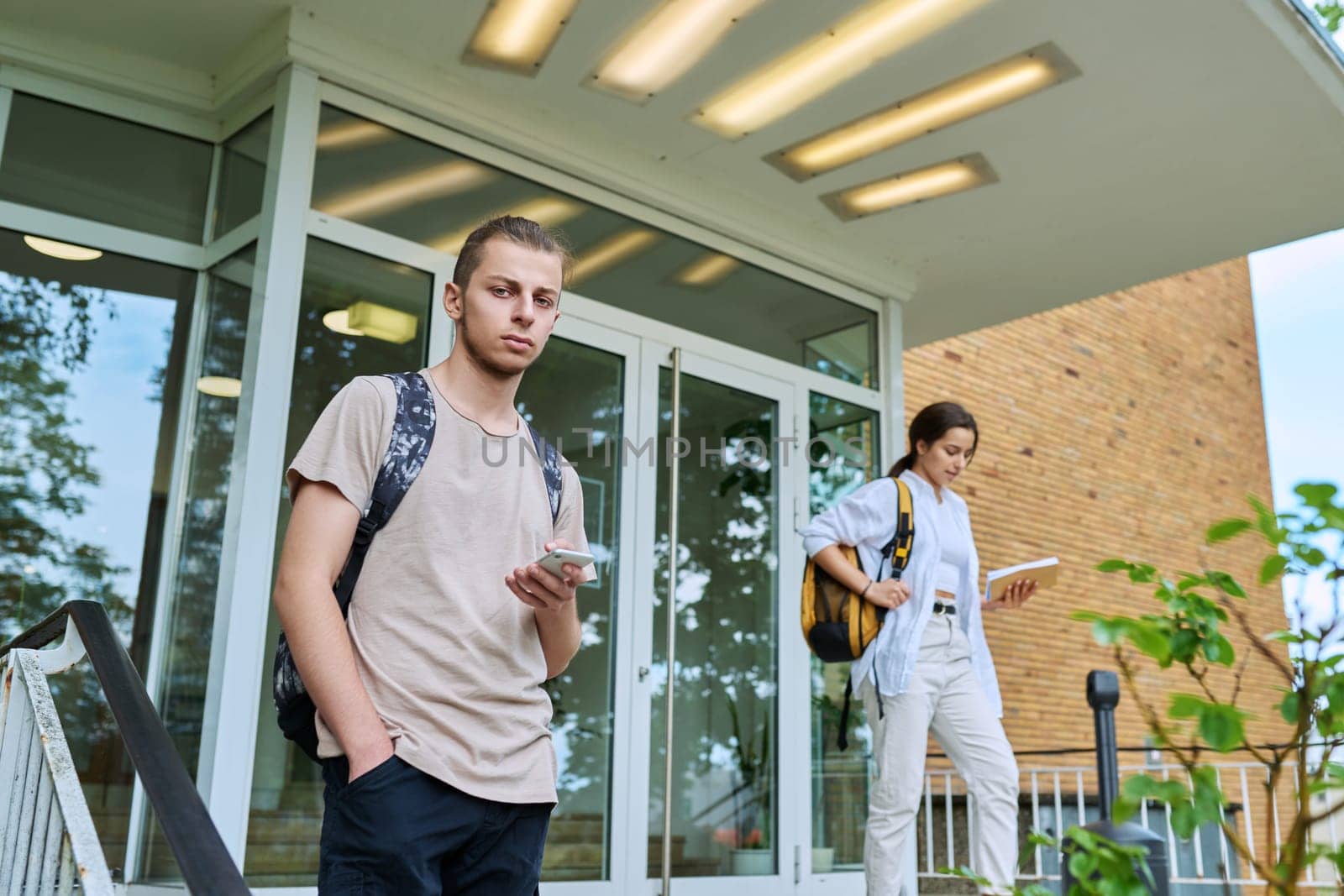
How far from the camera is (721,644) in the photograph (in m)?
5.31

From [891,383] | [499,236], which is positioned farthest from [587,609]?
[499,236]

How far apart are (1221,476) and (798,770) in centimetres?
808

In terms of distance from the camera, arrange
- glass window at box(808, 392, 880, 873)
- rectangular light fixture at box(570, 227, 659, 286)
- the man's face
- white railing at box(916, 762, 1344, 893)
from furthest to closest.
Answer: white railing at box(916, 762, 1344, 893)
glass window at box(808, 392, 880, 873)
rectangular light fixture at box(570, 227, 659, 286)
the man's face

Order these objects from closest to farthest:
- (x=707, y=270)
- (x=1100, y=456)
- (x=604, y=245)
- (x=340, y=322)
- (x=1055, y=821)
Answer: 1. (x=340, y=322)
2. (x=604, y=245)
3. (x=707, y=270)
4. (x=1055, y=821)
5. (x=1100, y=456)

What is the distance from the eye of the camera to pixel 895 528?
4.11 m

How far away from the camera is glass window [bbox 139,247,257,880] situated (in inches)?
161

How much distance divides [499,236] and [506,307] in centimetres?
11

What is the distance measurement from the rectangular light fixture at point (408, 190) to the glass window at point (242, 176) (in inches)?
10.8

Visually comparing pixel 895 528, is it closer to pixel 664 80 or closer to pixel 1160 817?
pixel 664 80

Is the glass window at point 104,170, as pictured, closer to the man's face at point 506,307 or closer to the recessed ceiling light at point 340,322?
the recessed ceiling light at point 340,322

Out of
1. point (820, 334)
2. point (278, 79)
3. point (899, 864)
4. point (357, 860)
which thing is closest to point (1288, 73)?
point (820, 334)

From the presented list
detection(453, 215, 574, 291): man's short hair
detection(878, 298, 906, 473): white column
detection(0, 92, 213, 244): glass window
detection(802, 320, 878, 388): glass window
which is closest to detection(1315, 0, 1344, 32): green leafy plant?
detection(878, 298, 906, 473): white column

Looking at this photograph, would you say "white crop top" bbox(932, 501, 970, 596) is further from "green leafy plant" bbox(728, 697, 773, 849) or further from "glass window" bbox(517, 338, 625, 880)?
"green leafy plant" bbox(728, 697, 773, 849)

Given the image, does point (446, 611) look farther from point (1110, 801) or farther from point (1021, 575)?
point (1021, 575)
